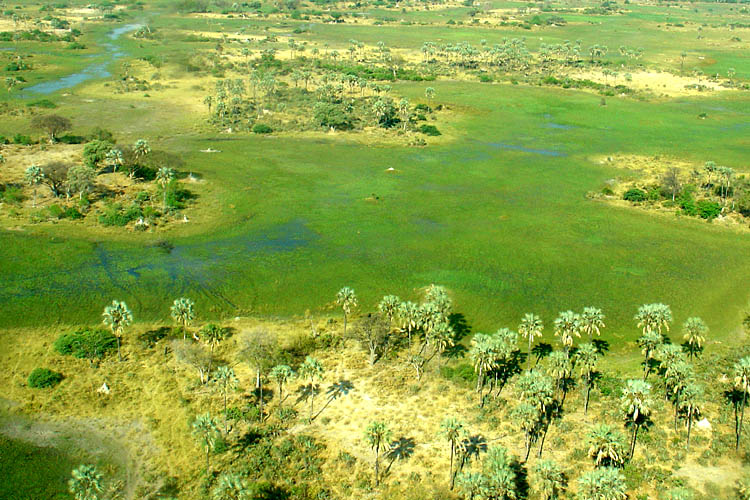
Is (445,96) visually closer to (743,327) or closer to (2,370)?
(743,327)

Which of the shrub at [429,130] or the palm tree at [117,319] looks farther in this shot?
the shrub at [429,130]

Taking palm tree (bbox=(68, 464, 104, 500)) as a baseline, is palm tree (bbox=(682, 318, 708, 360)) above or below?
above

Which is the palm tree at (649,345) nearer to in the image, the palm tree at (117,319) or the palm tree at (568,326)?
the palm tree at (568,326)

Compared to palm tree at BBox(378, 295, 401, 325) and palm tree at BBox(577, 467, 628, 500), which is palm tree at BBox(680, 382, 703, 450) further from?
palm tree at BBox(378, 295, 401, 325)

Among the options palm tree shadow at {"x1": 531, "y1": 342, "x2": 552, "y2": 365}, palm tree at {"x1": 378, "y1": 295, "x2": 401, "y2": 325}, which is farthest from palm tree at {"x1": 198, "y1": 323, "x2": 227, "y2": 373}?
palm tree shadow at {"x1": 531, "y1": 342, "x2": 552, "y2": 365}

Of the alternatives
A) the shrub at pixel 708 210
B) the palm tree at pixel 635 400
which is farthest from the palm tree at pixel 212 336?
the shrub at pixel 708 210

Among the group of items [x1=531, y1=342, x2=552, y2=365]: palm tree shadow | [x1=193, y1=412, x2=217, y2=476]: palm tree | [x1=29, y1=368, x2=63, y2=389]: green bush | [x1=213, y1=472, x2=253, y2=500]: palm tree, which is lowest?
[x1=29, y1=368, x2=63, y2=389]: green bush
